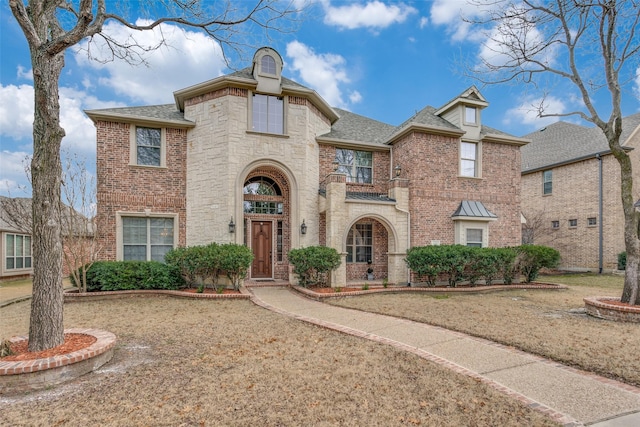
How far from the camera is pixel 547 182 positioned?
20.0m

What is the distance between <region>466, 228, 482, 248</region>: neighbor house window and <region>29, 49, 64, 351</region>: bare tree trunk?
42.3 ft

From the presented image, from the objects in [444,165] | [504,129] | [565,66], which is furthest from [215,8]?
[504,129]

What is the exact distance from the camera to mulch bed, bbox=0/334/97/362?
13.8ft

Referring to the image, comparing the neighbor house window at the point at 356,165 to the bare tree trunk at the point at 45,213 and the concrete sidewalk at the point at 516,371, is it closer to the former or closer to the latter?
the concrete sidewalk at the point at 516,371

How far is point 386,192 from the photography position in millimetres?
14109

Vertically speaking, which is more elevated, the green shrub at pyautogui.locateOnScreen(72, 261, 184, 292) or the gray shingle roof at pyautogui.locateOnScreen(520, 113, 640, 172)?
the gray shingle roof at pyautogui.locateOnScreen(520, 113, 640, 172)

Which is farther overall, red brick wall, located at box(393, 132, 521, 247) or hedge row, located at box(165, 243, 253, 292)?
red brick wall, located at box(393, 132, 521, 247)

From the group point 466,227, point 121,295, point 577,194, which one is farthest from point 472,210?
point 121,295

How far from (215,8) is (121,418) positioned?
6.87 metres

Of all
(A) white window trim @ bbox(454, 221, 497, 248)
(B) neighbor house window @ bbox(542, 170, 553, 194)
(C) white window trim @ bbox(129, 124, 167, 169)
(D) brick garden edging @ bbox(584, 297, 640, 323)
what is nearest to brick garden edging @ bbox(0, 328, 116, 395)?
(C) white window trim @ bbox(129, 124, 167, 169)

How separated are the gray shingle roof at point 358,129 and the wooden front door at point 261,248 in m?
4.38

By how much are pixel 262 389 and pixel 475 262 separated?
33.1 feet

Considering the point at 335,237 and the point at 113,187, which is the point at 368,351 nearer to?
the point at 335,237

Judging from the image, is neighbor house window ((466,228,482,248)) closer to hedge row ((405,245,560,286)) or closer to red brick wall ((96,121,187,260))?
hedge row ((405,245,560,286))
